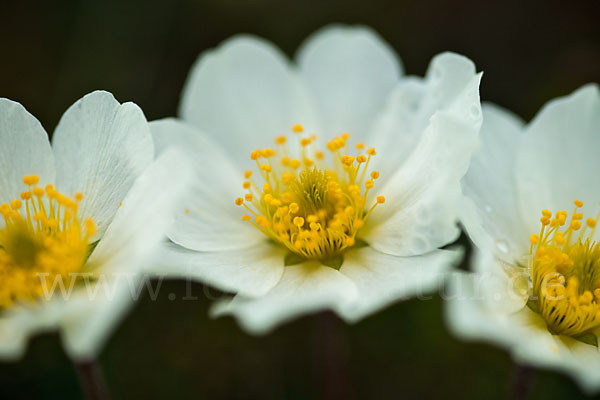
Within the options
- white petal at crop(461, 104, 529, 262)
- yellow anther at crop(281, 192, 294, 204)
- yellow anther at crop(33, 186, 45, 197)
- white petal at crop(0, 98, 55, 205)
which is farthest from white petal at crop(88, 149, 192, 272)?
Result: white petal at crop(461, 104, 529, 262)

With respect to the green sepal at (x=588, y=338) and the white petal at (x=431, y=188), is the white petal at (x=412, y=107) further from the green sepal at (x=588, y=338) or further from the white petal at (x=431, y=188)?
the green sepal at (x=588, y=338)

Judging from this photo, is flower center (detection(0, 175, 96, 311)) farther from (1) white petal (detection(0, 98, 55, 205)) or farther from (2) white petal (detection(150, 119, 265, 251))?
(2) white petal (detection(150, 119, 265, 251))

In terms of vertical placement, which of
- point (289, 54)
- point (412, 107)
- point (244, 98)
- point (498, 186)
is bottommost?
point (289, 54)

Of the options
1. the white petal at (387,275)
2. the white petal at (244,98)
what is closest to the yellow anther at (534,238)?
the white petal at (387,275)

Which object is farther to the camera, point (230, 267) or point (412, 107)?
point (412, 107)

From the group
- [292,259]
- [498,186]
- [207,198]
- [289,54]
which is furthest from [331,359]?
[289,54]

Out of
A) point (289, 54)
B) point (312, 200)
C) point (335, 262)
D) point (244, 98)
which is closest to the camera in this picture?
point (335, 262)

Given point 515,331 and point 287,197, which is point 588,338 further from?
point 287,197

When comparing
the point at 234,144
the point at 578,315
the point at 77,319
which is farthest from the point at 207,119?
the point at 578,315
